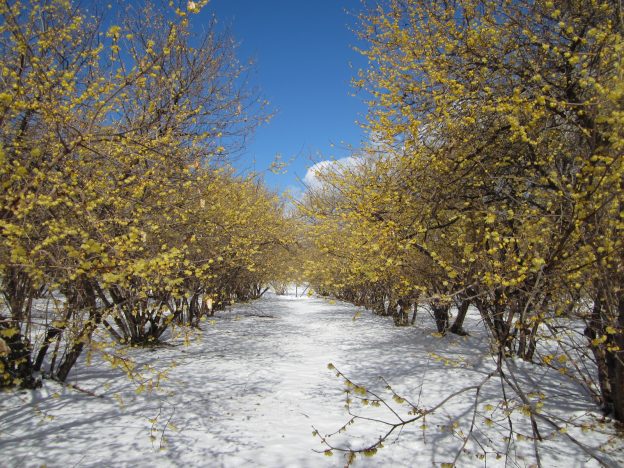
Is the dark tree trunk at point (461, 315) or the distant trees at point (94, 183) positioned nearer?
the distant trees at point (94, 183)

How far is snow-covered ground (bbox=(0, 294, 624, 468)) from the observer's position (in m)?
4.15

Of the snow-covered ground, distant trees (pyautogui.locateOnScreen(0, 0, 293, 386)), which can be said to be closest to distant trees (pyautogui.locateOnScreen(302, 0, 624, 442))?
the snow-covered ground

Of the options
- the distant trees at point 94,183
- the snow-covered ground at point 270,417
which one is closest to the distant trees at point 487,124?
the snow-covered ground at point 270,417

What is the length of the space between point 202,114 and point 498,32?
5356mm

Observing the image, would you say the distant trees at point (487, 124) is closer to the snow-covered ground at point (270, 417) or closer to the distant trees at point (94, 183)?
the snow-covered ground at point (270, 417)

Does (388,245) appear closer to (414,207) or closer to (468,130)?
(414,207)

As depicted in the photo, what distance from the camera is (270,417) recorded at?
210 inches

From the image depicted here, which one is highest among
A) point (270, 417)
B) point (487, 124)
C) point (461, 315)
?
point (487, 124)

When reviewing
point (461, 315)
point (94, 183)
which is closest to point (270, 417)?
point (94, 183)

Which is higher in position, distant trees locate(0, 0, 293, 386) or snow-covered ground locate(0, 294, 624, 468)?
distant trees locate(0, 0, 293, 386)

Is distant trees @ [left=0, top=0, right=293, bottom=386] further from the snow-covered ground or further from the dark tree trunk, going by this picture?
the dark tree trunk

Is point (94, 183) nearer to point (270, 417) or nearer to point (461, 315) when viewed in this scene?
point (270, 417)

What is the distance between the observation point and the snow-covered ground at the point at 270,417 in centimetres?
415

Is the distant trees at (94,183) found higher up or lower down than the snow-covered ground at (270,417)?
higher up
